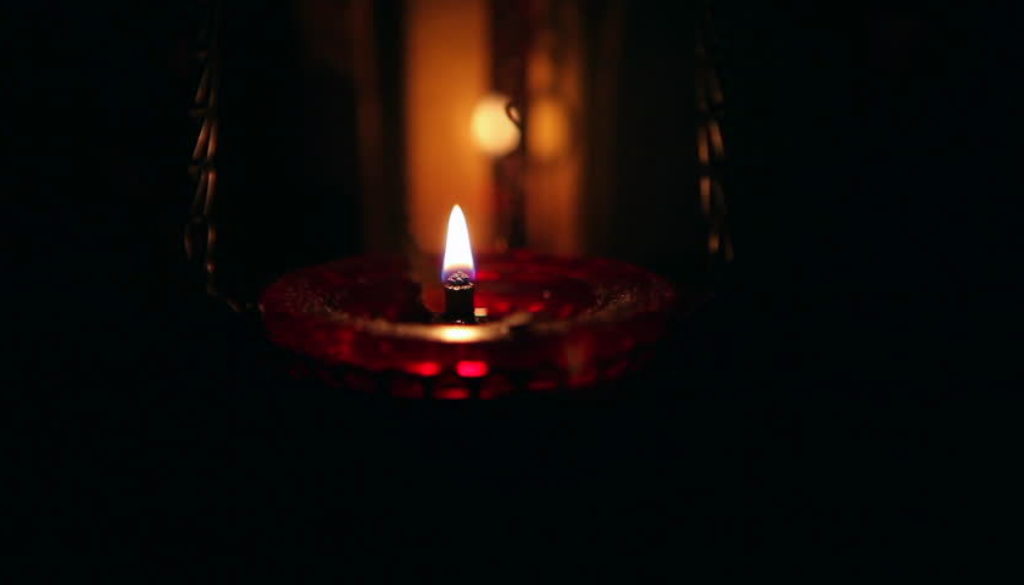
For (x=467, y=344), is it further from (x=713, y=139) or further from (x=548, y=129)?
(x=548, y=129)

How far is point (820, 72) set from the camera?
0.86 metres

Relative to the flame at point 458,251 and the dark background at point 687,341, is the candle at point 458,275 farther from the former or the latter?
the dark background at point 687,341

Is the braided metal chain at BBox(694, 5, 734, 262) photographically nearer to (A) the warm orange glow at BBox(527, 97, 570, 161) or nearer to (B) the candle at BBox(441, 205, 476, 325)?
(B) the candle at BBox(441, 205, 476, 325)

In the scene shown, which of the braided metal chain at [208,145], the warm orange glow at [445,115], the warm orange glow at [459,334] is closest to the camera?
the warm orange glow at [459,334]

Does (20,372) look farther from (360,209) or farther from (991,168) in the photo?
(991,168)

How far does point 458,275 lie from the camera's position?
663mm

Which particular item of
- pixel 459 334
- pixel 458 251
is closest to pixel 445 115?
pixel 458 251

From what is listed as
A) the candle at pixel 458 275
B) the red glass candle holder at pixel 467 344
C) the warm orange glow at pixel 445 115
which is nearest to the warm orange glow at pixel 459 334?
the red glass candle holder at pixel 467 344

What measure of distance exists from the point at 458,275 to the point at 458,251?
0.7 inches

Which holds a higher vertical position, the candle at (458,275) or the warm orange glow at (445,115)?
the warm orange glow at (445,115)

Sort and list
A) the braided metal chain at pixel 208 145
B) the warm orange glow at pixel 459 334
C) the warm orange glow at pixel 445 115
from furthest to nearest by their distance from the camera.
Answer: the warm orange glow at pixel 445 115 → the braided metal chain at pixel 208 145 → the warm orange glow at pixel 459 334

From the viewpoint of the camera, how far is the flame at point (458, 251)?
67 cm

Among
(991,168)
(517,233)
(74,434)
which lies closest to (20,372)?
(74,434)

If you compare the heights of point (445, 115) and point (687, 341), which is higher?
point (445, 115)
